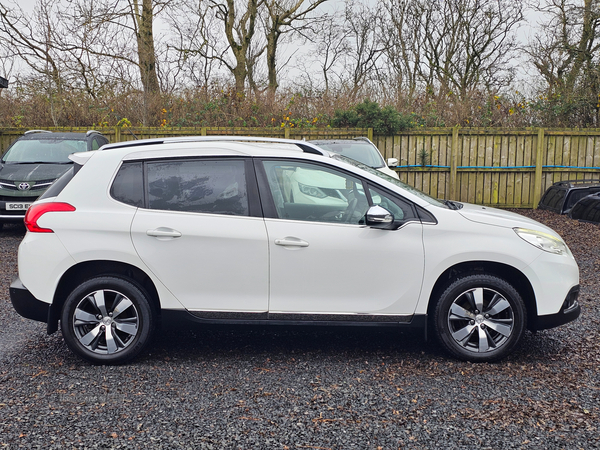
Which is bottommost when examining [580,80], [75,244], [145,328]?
[145,328]

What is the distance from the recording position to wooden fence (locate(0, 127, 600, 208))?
1536 cm

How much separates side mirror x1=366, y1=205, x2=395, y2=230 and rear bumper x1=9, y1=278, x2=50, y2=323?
248 cm

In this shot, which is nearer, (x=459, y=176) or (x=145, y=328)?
(x=145, y=328)

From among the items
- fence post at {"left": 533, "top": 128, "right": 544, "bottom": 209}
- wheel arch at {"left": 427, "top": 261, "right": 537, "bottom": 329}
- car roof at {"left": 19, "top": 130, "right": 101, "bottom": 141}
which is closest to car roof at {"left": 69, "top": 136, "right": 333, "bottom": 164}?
wheel arch at {"left": 427, "top": 261, "right": 537, "bottom": 329}

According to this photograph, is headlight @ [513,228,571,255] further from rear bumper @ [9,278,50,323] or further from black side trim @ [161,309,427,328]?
rear bumper @ [9,278,50,323]

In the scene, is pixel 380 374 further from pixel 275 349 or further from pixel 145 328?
pixel 145 328

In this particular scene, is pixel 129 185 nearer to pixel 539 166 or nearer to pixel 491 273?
pixel 491 273

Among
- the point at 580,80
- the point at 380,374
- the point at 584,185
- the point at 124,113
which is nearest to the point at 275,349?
the point at 380,374

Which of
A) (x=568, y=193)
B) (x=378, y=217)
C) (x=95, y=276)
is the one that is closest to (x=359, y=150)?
(x=568, y=193)

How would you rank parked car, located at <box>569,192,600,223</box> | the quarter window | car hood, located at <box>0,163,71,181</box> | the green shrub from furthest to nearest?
the green shrub < parked car, located at <box>569,192,600,223</box> < car hood, located at <box>0,163,71,181</box> < the quarter window

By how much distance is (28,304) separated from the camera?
447cm

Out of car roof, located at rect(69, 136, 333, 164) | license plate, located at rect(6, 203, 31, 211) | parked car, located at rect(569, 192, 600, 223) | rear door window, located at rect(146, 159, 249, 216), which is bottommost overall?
parked car, located at rect(569, 192, 600, 223)

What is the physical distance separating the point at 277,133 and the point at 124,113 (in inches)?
219

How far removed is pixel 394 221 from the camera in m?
4.44
